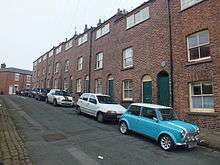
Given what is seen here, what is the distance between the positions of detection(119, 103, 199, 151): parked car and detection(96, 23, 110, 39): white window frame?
15.5m

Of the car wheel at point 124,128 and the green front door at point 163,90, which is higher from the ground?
the green front door at point 163,90

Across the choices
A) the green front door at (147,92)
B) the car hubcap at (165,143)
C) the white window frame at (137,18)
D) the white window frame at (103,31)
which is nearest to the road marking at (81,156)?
the car hubcap at (165,143)

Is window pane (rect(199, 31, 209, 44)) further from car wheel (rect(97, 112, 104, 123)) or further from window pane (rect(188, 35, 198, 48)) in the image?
car wheel (rect(97, 112, 104, 123))

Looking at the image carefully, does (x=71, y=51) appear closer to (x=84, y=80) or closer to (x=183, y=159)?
(x=84, y=80)

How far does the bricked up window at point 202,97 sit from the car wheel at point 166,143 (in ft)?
17.2

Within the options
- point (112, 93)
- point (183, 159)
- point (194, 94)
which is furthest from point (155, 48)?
point (183, 159)

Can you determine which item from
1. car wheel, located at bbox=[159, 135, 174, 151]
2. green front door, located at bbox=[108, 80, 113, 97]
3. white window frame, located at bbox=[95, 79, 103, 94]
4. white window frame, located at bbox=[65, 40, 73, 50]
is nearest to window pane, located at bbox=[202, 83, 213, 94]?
car wheel, located at bbox=[159, 135, 174, 151]

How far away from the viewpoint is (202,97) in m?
15.5

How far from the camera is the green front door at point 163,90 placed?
18141mm

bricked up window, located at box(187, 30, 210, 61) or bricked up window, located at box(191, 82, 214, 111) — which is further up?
bricked up window, located at box(187, 30, 210, 61)

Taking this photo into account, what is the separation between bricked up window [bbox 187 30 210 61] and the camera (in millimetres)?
15617

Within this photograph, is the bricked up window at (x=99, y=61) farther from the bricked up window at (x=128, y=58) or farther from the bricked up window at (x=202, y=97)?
the bricked up window at (x=202, y=97)

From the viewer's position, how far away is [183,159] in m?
9.44

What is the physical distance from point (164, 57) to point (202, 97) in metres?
4.27
